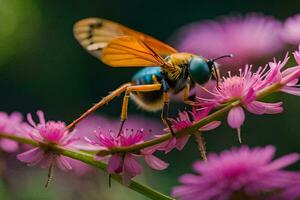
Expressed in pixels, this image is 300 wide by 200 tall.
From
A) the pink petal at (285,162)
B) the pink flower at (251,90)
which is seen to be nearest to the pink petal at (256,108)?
the pink flower at (251,90)

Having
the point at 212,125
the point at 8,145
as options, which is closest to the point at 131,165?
the point at 212,125

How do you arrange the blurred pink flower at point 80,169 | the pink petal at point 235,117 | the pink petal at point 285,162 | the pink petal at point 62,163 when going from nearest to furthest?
the pink petal at point 285,162 → the pink petal at point 235,117 → the pink petal at point 62,163 → the blurred pink flower at point 80,169

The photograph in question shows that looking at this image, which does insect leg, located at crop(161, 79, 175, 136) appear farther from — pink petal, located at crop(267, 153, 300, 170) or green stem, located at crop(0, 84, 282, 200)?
pink petal, located at crop(267, 153, 300, 170)

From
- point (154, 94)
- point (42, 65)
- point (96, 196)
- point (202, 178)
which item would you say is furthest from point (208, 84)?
point (42, 65)

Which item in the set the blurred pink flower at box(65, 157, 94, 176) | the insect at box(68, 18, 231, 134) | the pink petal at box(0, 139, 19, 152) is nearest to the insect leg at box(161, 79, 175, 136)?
the insect at box(68, 18, 231, 134)

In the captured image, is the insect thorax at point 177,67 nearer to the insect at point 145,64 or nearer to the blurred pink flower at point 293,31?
the insect at point 145,64

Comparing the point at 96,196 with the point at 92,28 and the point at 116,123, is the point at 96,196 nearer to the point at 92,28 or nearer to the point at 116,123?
the point at 116,123

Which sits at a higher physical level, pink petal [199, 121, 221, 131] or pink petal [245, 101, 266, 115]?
pink petal [245, 101, 266, 115]
